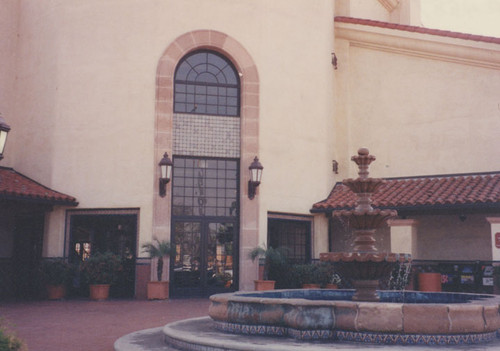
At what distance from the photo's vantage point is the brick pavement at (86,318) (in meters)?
9.12

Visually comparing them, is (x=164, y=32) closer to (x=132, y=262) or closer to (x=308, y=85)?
(x=308, y=85)

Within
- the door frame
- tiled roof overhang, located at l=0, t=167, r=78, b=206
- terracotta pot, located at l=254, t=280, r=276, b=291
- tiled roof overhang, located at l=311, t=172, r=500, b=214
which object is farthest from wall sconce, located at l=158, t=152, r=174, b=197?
tiled roof overhang, located at l=311, t=172, r=500, b=214

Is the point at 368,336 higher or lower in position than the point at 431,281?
lower

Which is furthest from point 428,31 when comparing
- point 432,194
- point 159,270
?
point 159,270

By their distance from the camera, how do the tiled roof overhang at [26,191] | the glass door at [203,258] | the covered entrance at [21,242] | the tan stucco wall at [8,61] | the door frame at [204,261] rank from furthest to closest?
the tan stucco wall at [8,61] < the covered entrance at [21,242] < the glass door at [203,258] < the door frame at [204,261] < the tiled roof overhang at [26,191]

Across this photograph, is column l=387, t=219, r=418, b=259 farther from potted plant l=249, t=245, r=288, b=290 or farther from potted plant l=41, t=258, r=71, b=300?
potted plant l=41, t=258, r=71, b=300

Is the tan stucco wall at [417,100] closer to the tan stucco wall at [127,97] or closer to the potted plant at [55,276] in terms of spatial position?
the tan stucco wall at [127,97]

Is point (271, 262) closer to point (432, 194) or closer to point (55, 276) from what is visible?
point (432, 194)

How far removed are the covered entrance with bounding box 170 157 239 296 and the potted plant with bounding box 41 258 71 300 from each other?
3.05m

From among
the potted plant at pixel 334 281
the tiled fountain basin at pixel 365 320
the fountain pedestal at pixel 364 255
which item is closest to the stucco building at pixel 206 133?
the potted plant at pixel 334 281

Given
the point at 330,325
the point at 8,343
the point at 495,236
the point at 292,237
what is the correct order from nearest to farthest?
the point at 8,343 → the point at 330,325 → the point at 495,236 → the point at 292,237

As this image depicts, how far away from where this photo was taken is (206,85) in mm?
18016

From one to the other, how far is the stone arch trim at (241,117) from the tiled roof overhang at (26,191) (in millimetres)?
2782

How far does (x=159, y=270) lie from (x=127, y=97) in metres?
5.34
